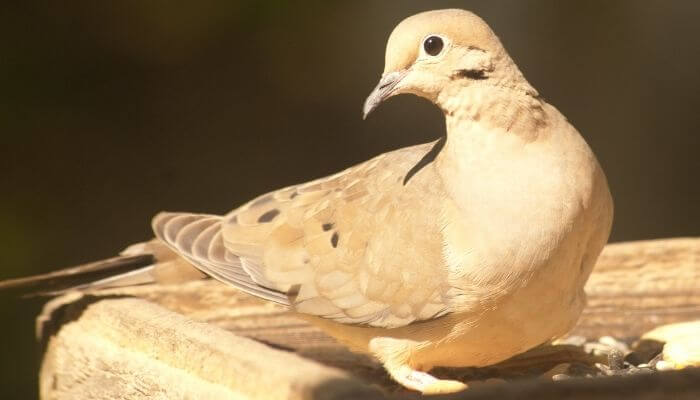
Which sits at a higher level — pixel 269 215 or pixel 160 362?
pixel 269 215

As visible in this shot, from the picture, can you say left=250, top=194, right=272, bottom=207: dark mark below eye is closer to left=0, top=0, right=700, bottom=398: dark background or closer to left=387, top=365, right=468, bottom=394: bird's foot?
left=387, top=365, right=468, bottom=394: bird's foot

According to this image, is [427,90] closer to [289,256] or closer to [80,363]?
[289,256]

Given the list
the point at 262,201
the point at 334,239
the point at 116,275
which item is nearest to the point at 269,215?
the point at 262,201

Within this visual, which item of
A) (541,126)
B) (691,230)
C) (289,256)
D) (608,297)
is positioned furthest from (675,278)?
(691,230)

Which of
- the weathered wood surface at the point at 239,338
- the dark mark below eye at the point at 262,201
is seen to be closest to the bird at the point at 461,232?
the weathered wood surface at the point at 239,338

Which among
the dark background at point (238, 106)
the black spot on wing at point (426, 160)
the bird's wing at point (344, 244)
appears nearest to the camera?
the bird's wing at point (344, 244)

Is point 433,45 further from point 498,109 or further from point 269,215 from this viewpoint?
point 269,215

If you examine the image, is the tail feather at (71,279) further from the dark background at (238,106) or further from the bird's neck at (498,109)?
the dark background at (238,106)
